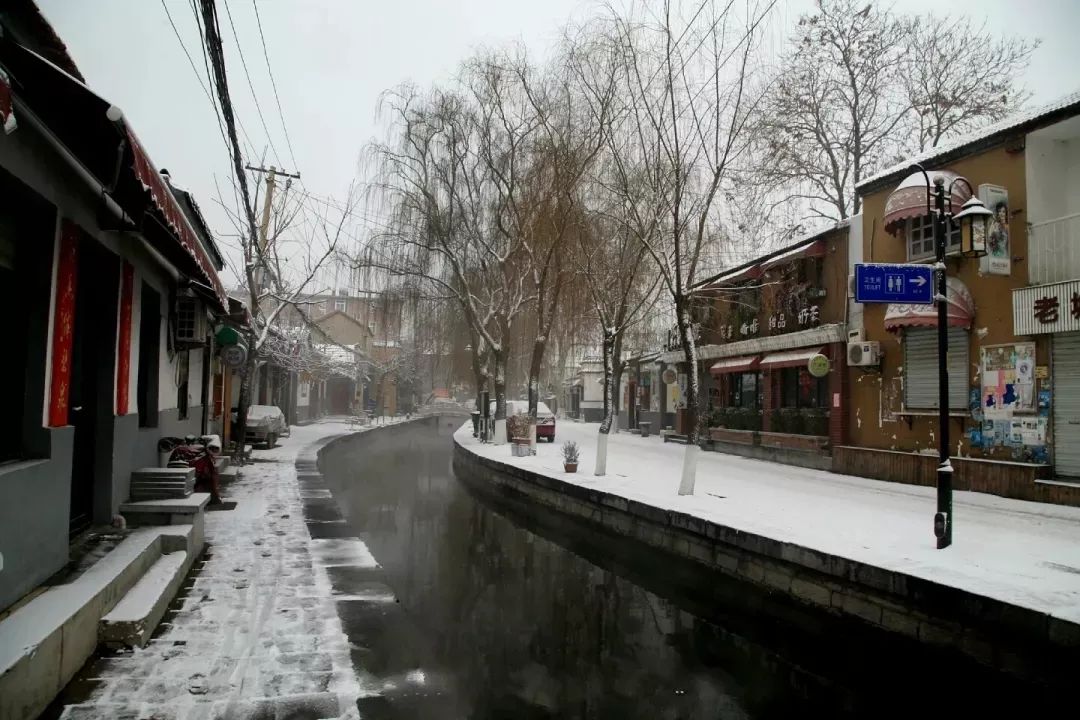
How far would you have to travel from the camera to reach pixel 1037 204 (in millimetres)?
11398

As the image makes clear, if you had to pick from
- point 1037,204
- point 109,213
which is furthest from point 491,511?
point 1037,204

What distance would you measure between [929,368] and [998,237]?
2.97 m

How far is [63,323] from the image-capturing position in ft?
17.3

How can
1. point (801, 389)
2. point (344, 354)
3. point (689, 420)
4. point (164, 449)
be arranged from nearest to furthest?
1. point (164, 449)
2. point (689, 420)
3. point (801, 389)
4. point (344, 354)

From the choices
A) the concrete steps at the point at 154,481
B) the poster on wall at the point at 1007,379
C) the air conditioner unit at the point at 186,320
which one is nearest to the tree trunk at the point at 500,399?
the air conditioner unit at the point at 186,320

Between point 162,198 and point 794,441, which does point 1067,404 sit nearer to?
point 794,441

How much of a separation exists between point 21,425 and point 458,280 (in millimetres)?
18719

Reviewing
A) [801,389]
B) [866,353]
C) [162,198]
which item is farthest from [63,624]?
[801,389]

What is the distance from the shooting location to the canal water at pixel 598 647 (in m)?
4.96

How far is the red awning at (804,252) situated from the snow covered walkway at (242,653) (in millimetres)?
13837

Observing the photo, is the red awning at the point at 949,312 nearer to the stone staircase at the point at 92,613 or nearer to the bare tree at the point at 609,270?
the bare tree at the point at 609,270

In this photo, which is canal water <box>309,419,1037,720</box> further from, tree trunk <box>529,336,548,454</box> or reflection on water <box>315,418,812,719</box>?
tree trunk <box>529,336,548,454</box>

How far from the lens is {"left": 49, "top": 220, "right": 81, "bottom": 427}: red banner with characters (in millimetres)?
5129

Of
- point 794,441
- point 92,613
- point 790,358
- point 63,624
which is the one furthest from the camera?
point 790,358
